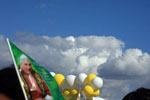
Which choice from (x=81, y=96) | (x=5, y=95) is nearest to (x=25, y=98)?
(x=5, y=95)

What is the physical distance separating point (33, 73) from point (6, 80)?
33cm

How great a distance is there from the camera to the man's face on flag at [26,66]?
171cm

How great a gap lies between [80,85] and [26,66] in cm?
1270

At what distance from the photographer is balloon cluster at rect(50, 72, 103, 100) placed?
13.7m

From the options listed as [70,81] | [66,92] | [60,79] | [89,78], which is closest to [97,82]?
[89,78]

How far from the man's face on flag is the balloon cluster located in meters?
11.9

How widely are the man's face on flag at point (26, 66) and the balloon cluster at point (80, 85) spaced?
1190cm

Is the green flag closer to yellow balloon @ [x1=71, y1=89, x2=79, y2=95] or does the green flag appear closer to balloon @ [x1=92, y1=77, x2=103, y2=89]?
yellow balloon @ [x1=71, y1=89, x2=79, y2=95]

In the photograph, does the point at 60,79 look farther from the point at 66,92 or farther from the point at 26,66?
the point at 26,66

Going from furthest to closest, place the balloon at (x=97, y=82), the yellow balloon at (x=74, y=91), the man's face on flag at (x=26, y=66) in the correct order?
1. the balloon at (x=97, y=82)
2. the yellow balloon at (x=74, y=91)
3. the man's face on flag at (x=26, y=66)

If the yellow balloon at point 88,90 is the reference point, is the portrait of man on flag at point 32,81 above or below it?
below

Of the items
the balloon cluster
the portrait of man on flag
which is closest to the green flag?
the portrait of man on flag

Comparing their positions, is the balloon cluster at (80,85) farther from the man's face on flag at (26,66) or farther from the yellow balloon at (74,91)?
the man's face on flag at (26,66)

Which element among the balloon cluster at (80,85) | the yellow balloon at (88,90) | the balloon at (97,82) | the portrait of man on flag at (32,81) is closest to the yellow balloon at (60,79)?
the balloon cluster at (80,85)
